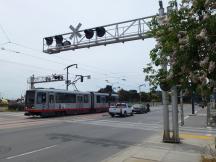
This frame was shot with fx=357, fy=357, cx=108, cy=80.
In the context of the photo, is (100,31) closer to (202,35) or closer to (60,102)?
(202,35)

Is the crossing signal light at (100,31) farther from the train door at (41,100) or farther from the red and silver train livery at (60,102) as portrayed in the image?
Answer: the train door at (41,100)

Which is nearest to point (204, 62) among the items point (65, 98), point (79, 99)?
point (65, 98)

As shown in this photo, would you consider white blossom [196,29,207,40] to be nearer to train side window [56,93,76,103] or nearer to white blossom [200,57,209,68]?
white blossom [200,57,209,68]

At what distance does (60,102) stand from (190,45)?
34.7 meters

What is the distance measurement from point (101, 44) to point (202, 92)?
1625cm

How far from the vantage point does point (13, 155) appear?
12172 millimetres

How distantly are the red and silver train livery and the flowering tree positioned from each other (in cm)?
3003

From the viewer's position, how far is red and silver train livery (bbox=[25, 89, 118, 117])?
122ft

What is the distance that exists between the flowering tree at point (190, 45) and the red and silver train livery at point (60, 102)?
3003cm

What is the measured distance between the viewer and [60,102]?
40844 mm

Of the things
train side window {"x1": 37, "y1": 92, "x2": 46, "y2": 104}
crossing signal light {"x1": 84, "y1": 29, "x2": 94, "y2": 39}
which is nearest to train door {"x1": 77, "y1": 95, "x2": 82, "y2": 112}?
train side window {"x1": 37, "y1": 92, "x2": 46, "y2": 104}

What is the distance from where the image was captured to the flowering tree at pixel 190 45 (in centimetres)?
689

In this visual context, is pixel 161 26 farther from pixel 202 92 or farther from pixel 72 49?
pixel 72 49

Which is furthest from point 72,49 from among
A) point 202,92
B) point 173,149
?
point 202,92
